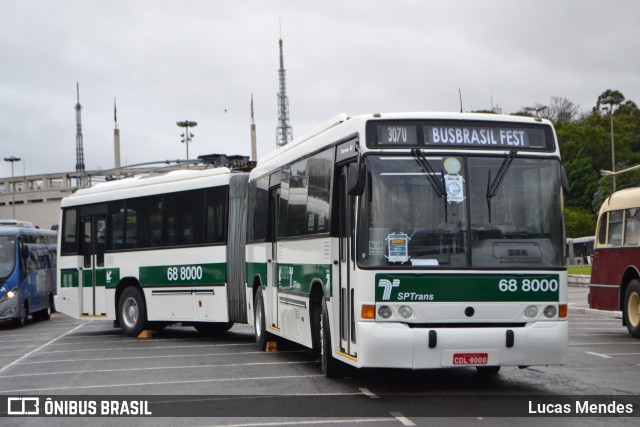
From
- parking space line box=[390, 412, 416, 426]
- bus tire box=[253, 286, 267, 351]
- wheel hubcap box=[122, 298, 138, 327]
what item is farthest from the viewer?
wheel hubcap box=[122, 298, 138, 327]

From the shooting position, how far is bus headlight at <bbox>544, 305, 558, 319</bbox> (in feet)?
37.1

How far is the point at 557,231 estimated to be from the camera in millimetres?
11359

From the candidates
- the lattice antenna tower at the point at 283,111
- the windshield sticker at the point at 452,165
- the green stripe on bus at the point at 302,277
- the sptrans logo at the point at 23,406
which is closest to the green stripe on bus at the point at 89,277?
the green stripe on bus at the point at 302,277

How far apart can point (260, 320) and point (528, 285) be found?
7288mm

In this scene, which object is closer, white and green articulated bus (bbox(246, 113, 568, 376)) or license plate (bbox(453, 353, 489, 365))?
license plate (bbox(453, 353, 489, 365))

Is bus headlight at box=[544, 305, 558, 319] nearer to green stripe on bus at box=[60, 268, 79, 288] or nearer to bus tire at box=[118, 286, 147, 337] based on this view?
bus tire at box=[118, 286, 147, 337]

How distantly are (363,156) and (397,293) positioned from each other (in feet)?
5.22

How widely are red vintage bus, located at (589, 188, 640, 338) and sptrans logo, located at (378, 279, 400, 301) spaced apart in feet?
31.9

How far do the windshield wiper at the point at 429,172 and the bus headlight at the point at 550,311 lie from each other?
5.76 feet

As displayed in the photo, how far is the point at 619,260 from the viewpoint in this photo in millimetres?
20078

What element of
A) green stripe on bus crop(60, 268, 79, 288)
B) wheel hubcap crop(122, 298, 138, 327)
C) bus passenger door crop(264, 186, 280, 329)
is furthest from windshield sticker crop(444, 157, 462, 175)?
green stripe on bus crop(60, 268, 79, 288)

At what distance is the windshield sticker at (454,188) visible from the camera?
36.7 feet

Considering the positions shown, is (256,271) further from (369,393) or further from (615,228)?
(615,228)

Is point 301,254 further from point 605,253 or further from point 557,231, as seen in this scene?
point 605,253
